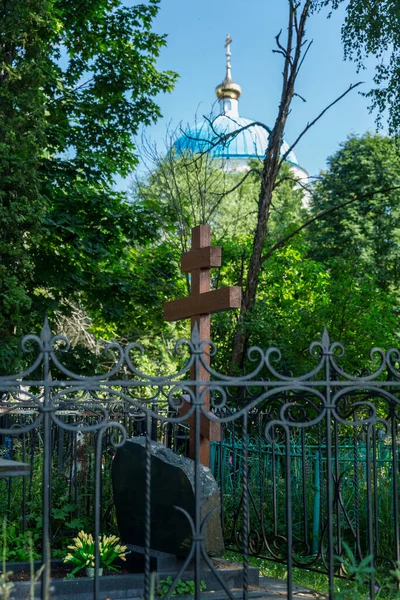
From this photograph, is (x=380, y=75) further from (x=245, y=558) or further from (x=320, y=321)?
(x=245, y=558)

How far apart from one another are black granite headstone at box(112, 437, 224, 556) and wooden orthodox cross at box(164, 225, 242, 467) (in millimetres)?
455

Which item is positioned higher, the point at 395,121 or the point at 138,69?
the point at 138,69

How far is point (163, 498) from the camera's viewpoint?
5.37 meters

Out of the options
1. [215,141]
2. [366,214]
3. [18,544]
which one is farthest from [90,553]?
[215,141]

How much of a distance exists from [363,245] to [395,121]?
10.9m

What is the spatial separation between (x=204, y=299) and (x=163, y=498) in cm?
172

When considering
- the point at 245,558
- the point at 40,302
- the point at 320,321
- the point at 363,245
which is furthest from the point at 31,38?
the point at 363,245

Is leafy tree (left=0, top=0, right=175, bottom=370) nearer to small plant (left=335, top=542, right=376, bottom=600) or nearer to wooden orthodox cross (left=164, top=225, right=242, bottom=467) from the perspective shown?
wooden orthodox cross (left=164, top=225, right=242, bottom=467)

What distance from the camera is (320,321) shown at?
11.9m

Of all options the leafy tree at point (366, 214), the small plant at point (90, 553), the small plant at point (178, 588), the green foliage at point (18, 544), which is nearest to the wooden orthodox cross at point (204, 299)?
the small plant at point (90, 553)

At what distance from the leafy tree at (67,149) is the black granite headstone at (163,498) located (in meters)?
5.84

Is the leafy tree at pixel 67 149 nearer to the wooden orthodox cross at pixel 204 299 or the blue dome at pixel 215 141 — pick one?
the blue dome at pixel 215 141

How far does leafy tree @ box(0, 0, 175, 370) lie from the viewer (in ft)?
39.0

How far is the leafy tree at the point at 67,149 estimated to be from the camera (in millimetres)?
11875
